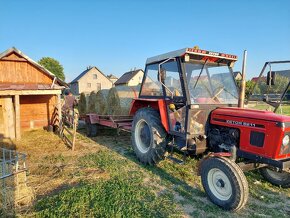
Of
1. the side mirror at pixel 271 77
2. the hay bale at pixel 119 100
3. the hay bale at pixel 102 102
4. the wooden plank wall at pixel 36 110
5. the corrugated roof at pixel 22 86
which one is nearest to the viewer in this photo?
the side mirror at pixel 271 77

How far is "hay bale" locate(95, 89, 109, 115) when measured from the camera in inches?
331

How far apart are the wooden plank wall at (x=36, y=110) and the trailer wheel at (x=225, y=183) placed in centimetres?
878

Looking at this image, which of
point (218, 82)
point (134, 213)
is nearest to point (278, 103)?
point (218, 82)

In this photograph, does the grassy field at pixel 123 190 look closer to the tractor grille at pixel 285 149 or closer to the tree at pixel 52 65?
the tractor grille at pixel 285 149

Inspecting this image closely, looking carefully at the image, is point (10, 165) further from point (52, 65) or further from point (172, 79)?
point (52, 65)

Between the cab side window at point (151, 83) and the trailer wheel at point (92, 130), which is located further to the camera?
the trailer wheel at point (92, 130)

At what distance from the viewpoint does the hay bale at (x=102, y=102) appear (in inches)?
331

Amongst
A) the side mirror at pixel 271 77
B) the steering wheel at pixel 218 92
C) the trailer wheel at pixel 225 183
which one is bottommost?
the trailer wheel at pixel 225 183

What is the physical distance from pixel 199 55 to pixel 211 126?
1362 millimetres

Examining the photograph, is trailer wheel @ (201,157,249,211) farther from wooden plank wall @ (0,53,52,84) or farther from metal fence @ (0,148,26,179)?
wooden plank wall @ (0,53,52,84)

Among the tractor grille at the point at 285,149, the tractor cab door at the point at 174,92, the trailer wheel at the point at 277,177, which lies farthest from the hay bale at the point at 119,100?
the tractor grille at the point at 285,149

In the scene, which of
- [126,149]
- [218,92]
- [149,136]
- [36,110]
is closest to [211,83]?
[218,92]

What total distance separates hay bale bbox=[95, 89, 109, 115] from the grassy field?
2.23m

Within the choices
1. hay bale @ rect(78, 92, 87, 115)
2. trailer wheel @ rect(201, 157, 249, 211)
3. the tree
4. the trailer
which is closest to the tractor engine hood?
trailer wheel @ rect(201, 157, 249, 211)
